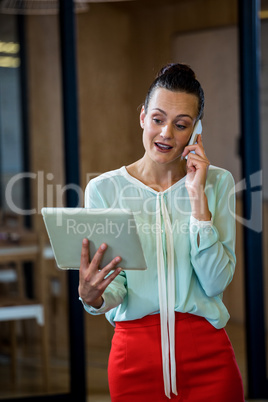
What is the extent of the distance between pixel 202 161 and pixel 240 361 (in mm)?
2040

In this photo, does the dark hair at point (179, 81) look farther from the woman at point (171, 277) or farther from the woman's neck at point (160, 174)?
the woman's neck at point (160, 174)

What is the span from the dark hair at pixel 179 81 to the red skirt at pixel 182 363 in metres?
0.47

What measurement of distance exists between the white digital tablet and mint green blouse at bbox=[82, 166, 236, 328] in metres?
0.11

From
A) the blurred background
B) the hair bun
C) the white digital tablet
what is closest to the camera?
the white digital tablet

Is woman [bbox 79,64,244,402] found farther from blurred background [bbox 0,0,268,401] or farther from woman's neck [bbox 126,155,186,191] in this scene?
blurred background [bbox 0,0,268,401]

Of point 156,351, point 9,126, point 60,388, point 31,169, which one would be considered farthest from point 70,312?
point 156,351

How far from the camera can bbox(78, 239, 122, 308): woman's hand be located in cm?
117

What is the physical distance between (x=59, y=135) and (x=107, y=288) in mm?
1864

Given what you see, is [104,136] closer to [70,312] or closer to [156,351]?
[70,312]

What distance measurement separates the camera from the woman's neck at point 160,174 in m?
1.29

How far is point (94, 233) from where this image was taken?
116 cm

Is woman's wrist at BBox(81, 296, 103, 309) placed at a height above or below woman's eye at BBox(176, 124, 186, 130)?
below

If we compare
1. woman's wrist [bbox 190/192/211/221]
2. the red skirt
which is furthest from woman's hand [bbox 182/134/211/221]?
the red skirt

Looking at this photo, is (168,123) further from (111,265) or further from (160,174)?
(111,265)
